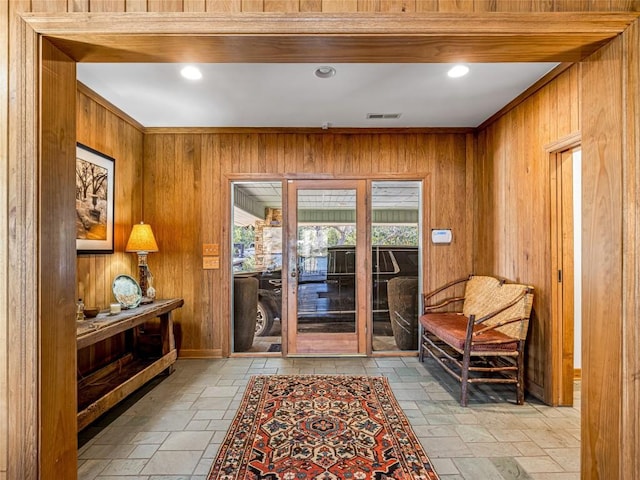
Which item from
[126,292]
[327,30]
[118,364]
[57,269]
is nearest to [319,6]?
[327,30]

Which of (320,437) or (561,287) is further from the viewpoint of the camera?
(561,287)

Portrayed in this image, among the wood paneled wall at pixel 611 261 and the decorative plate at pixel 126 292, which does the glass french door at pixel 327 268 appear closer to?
the decorative plate at pixel 126 292

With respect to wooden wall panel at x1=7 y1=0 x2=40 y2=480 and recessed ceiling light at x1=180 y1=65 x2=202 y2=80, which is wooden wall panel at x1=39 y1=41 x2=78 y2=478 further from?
recessed ceiling light at x1=180 y1=65 x2=202 y2=80

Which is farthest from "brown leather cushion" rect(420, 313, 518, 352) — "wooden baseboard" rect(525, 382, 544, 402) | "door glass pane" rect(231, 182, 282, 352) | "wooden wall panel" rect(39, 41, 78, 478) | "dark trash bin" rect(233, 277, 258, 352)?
"wooden wall panel" rect(39, 41, 78, 478)

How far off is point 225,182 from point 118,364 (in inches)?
85.3

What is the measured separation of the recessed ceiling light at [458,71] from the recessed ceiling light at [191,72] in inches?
77.7

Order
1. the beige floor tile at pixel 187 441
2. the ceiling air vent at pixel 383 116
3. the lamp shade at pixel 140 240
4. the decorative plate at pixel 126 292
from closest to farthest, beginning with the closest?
the beige floor tile at pixel 187 441 < the decorative plate at pixel 126 292 < the lamp shade at pixel 140 240 < the ceiling air vent at pixel 383 116

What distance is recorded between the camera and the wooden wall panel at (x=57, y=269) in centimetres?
127

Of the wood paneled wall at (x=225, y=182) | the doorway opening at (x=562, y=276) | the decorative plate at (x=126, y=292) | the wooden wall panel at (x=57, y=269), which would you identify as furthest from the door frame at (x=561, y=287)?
the decorative plate at (x=126, y=292)

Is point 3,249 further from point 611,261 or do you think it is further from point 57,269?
point 611,261

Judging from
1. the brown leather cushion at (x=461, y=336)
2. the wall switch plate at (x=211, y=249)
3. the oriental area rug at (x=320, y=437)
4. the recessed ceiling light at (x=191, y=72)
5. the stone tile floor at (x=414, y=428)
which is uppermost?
the recessed ceiling light at (x=191, y=72)

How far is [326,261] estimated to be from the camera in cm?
405

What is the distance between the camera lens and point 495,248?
3658 millimetres

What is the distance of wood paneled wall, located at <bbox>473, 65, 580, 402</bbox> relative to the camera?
2.71 meters
